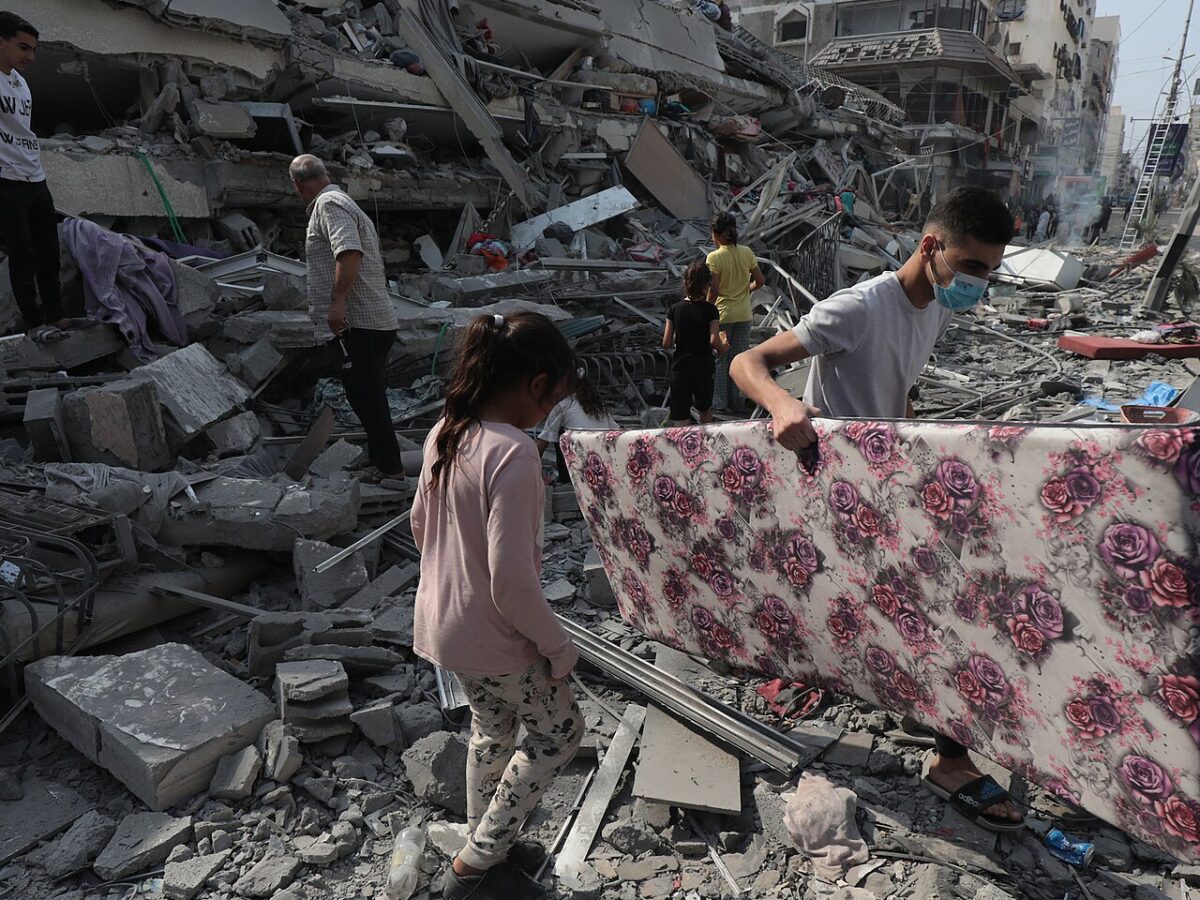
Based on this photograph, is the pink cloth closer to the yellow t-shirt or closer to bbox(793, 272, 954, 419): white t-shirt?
bbox(793, 272, 954, 419): white t-shirt

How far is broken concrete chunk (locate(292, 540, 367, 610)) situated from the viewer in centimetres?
404

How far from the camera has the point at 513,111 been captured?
504 inches

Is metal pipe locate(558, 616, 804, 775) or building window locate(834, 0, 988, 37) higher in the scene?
building window locate(834, 0, 988, 37)

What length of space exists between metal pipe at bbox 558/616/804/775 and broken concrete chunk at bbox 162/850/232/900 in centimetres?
131

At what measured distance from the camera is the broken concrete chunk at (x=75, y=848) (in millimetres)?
2621

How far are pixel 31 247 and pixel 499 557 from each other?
5165 millimetres

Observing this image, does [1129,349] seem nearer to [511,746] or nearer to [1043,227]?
[511,746]

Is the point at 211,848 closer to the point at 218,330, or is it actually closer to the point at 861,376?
the point at 861,376

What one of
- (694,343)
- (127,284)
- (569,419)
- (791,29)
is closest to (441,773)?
(569,419)

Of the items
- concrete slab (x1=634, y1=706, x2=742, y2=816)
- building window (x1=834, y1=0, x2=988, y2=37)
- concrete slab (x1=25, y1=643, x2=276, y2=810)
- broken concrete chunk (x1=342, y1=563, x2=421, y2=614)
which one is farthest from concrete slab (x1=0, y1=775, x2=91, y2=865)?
building window (x1=834, y1=0, x2=988, y2=37)

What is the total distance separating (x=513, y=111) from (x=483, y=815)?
39.8ft

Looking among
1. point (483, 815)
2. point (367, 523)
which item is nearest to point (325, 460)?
point (367, 523)

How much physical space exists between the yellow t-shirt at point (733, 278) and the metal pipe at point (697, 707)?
4138 mm

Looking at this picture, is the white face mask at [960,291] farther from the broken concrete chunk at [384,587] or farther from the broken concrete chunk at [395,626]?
the broken concrete chunk at [384,587]
